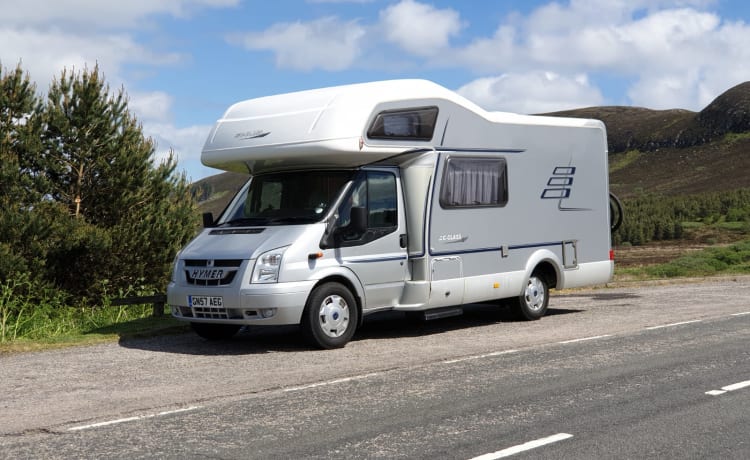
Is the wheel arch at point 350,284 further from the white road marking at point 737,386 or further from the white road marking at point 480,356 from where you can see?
the white road marking at point 737,386

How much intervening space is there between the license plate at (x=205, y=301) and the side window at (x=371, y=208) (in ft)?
5.02

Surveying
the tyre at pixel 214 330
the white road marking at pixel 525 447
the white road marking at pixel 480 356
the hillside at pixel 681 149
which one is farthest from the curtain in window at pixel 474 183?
the hillside at pixel 681 149

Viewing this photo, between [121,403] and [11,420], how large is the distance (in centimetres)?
89

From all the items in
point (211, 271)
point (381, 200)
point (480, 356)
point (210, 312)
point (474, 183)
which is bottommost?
point (480, 356)

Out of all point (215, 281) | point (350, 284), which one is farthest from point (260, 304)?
point (350, 284)

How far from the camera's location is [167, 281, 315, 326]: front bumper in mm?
9992

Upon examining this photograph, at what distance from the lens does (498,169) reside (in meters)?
12.6

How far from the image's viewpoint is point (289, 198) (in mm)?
10984

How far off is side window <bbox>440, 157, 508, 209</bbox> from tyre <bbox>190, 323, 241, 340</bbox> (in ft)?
10.4

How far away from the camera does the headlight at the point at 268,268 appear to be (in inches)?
396

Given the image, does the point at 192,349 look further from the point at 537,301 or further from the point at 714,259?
the point at 714,259

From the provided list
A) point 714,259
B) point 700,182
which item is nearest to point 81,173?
point 714,259

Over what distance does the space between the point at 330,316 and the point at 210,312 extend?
1371mm

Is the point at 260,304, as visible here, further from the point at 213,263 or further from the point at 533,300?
the point at 533,300
